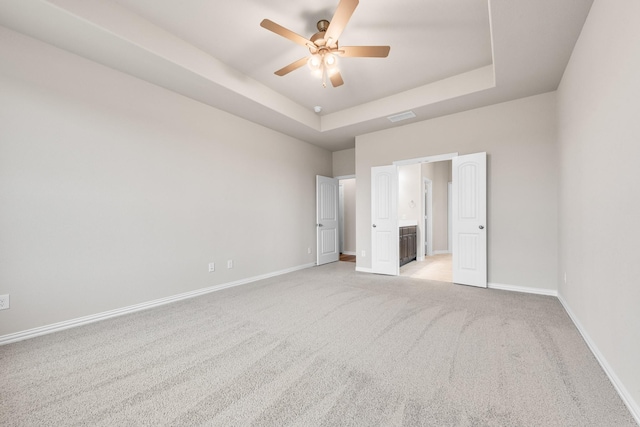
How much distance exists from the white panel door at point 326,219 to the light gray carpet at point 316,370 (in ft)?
9.65

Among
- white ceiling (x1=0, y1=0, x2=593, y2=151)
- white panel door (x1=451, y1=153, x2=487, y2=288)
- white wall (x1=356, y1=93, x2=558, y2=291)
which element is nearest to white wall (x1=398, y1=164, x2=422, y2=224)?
white wall (x1=356, y1=93, x2=558, y2=291)

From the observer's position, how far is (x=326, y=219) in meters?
6.17

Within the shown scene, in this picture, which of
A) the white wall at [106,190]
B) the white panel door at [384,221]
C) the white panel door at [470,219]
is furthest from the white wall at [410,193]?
the white wall at [106,190]

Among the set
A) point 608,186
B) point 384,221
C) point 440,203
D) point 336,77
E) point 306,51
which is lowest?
point 384,221

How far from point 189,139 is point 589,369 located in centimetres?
470

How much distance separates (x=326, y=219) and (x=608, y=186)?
15.6 feet

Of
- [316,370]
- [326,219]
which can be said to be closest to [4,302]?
[316,370]

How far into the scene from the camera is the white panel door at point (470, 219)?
3.96m

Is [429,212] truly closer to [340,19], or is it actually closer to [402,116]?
[402,116]

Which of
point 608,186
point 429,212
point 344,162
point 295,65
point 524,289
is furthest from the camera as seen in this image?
point 429,212

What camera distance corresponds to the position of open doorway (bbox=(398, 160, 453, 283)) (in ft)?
19.6

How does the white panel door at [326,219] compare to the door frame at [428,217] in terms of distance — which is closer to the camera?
the white panel door at [326,219]

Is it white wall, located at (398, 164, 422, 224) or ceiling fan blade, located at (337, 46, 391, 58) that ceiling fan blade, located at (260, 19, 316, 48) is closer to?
ceiling fan blade, located at (337, 46, 391, 58)

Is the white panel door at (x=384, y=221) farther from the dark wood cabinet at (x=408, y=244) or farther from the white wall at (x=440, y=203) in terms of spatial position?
the white wall at (x=440, y=203)
